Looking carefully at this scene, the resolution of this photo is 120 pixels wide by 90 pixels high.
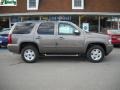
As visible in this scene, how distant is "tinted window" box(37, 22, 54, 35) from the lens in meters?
13.4

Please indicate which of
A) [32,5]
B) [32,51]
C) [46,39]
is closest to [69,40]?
A: [46,39]

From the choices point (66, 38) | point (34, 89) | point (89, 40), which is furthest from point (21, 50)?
point (34, 89)

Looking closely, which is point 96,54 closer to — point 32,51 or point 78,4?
point 32,51

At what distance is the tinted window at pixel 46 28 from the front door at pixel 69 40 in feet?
1.19

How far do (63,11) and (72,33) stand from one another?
1913cm

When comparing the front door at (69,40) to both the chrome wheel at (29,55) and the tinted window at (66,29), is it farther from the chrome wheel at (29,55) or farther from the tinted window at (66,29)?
the chrome wheel at (29,55)

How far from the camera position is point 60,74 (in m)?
10.6

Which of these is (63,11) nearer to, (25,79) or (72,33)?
(72,33)

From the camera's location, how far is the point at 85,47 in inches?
524

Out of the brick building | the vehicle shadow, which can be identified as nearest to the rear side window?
the vehicle shadow

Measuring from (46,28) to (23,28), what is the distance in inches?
39.3

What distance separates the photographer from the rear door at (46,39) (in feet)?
43.7

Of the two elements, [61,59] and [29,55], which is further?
[61,59]

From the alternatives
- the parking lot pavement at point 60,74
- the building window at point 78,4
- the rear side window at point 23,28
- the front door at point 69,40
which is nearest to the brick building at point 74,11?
the building window at point 78,4
